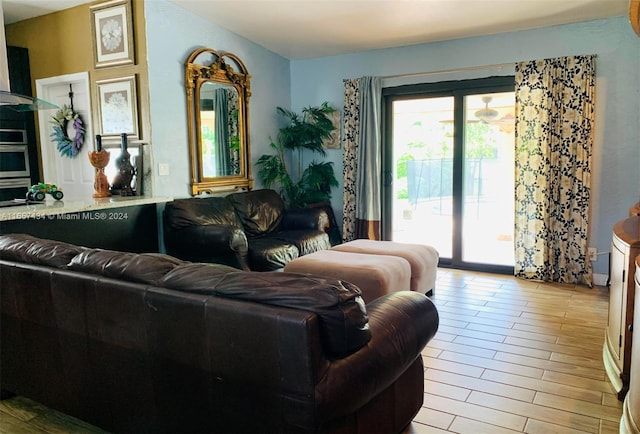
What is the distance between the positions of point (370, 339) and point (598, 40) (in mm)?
4185

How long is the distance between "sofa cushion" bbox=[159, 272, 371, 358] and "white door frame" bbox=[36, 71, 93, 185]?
3505 mm

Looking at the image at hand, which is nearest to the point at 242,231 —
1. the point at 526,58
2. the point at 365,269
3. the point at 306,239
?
the point at 306,239

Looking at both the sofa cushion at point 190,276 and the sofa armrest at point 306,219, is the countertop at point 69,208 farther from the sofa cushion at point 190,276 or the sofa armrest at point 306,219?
the sofa cushion at point 190,276

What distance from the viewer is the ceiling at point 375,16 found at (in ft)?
13.2

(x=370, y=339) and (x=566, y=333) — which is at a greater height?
(x=370, y=339)

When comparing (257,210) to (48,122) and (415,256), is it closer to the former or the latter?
(415,256)

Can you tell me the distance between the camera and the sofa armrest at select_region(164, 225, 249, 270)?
3838mm

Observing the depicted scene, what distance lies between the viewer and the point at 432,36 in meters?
4.90

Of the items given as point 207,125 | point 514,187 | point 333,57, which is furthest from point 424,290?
point 333,57

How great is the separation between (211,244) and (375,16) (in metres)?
2.56

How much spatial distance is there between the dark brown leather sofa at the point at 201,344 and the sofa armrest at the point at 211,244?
1724mm

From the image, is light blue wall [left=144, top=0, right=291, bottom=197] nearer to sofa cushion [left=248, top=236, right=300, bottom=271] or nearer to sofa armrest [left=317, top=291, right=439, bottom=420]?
sofa cushion [left=248, top=236, right=300, bottom=271]

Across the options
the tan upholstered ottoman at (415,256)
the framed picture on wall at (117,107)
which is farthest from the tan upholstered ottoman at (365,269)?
the framed picture on wall at (117,107)

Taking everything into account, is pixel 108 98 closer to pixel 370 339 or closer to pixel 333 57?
pixel 333 57
